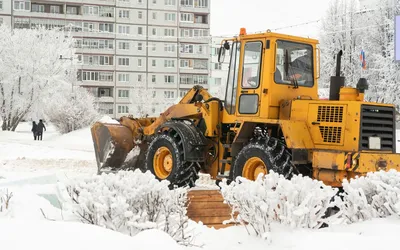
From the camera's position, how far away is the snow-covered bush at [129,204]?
6.21 m

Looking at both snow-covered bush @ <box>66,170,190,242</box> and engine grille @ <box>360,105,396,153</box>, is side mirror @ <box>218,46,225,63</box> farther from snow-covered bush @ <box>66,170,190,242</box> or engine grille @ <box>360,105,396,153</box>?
snow-covered bush @ <box>66,170,190,242</box>

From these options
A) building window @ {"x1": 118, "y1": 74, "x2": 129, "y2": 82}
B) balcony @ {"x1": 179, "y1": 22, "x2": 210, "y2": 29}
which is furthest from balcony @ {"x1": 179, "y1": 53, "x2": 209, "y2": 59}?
building window @ {"x1": 118, "y1": 74, "x2": 129, "y2": 82}

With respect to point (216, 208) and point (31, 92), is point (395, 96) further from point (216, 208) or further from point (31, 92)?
point (216, 208)

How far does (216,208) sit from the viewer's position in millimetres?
10008

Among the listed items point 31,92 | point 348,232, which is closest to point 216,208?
point 348,232

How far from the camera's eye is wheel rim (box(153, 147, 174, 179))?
13.6 m

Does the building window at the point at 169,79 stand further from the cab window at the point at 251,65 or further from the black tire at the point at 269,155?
the black tire at the point at 269,155

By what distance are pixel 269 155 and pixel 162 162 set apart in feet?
11.7

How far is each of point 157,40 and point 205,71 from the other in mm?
8578

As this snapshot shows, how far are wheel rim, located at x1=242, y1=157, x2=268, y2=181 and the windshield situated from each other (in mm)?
1757

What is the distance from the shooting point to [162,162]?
1384 centimetres

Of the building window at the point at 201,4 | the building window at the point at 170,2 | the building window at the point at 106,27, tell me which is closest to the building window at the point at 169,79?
A: the building window at the point at 106,27

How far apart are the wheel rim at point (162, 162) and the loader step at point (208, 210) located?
122 inches

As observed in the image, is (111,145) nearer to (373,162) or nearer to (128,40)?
(373,162)
